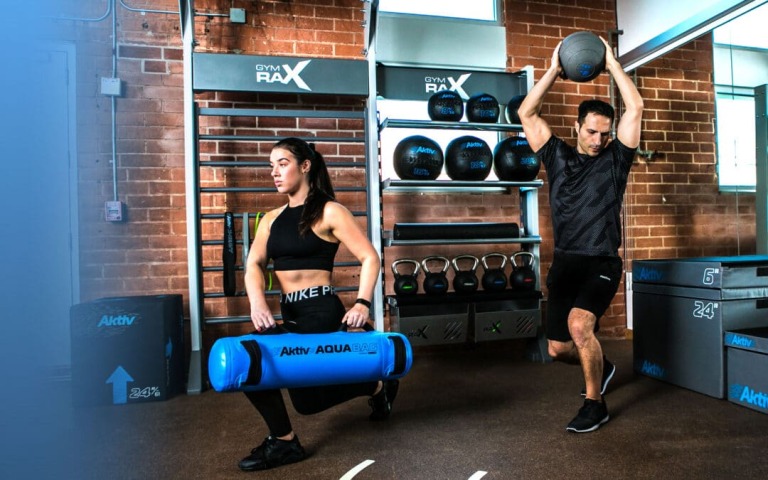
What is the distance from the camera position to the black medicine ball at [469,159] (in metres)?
3.75

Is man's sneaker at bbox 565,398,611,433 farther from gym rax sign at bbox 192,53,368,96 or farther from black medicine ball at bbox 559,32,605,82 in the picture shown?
gym rax sign at bbox 192,53,368,96

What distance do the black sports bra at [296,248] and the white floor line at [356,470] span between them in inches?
30.5

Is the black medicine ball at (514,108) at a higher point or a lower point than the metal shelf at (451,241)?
Result: higher

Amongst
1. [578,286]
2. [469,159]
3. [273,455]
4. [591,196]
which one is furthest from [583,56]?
[273,455]

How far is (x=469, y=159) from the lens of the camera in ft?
12.3

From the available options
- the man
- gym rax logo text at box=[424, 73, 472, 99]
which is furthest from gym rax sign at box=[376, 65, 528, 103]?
the man

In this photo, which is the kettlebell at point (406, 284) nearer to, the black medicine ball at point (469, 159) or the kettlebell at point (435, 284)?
the kettlebell at point (435, 284)

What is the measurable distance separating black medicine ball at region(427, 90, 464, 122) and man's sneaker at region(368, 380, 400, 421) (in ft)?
6.35

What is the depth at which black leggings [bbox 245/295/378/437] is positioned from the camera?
6.88 ft

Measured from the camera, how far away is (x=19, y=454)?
33 cm

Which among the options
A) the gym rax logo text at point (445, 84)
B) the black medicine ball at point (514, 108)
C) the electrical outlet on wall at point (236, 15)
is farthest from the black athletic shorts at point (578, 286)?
the electrical outlet on wall at point (236, 15)

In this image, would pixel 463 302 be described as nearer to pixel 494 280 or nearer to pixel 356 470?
pixel 494 280

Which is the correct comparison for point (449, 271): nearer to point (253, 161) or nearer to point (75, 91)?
point (253, 161)

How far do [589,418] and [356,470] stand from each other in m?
1.08
